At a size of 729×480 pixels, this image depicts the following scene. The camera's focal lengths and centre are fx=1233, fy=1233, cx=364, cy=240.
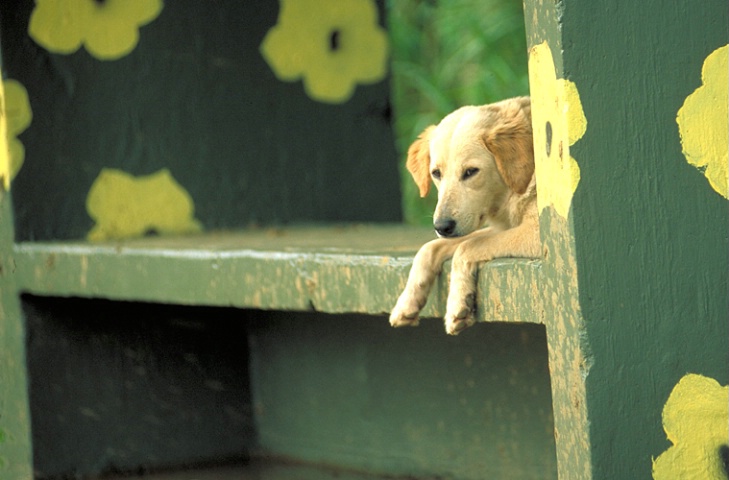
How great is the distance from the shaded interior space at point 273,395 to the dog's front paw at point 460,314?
912 millimetres

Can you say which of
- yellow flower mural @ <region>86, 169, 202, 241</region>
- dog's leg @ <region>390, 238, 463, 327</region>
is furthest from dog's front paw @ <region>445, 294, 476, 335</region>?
yellow flower mural @ <region>86, 169, 202, 241</region>

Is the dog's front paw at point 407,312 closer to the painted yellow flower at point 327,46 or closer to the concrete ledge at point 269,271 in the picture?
the concrete ledge at point 269,271

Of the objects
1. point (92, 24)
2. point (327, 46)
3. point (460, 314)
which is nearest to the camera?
point (460, 314)

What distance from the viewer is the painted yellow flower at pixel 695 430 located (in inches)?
81.9

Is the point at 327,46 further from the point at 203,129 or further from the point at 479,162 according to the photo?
the point at 479,162

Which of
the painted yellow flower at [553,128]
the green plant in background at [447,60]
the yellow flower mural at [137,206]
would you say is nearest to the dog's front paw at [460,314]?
the painted yellow flower at [553,128]

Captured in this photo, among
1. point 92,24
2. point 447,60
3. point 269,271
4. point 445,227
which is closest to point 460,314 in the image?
point 445,227

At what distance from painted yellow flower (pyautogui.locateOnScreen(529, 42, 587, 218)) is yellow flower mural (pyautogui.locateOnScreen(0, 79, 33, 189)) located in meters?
1.93

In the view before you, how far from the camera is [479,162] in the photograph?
250 centimetres

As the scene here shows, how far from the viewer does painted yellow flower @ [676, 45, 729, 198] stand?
2.07 metres

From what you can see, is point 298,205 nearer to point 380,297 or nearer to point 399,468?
point 399,468

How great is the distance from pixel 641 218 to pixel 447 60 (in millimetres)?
4583

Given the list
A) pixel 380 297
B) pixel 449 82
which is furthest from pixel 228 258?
pixel 449 82

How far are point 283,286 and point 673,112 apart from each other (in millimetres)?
1121
